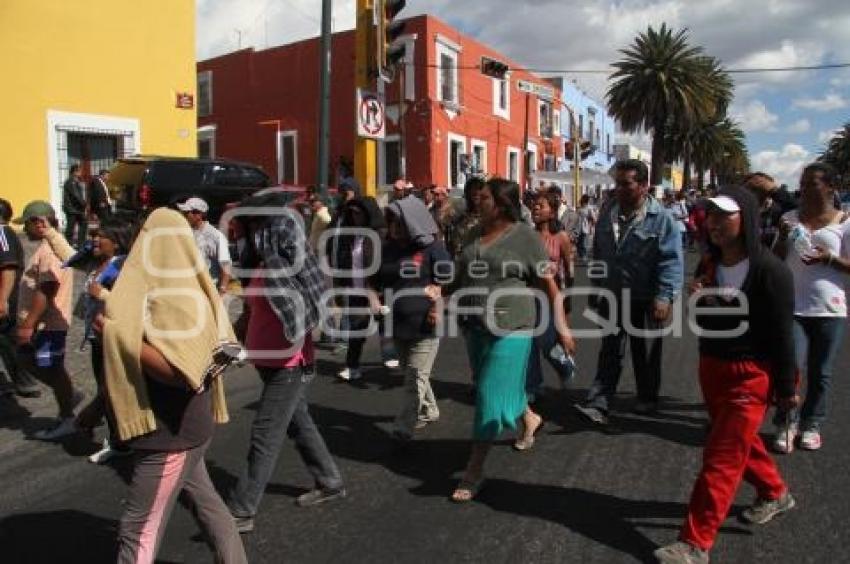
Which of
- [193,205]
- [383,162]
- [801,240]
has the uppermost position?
[383,162]

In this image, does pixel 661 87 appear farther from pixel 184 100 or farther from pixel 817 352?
pixel 817 352

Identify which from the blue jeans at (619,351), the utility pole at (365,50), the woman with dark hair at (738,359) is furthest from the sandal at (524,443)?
the utility pole at (365,50)

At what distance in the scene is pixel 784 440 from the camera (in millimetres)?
5043

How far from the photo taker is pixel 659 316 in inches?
220

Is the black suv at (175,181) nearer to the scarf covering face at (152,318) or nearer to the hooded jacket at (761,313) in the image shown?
the scarf covering face at (152,318)

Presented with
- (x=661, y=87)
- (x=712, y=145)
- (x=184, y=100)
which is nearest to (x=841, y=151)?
(x=712, y=145)

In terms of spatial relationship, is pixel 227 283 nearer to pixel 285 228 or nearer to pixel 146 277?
pixel 285 228

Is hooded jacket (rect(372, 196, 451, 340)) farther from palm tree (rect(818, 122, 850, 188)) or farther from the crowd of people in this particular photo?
palm tree (rect(818, 122, 850, 188))

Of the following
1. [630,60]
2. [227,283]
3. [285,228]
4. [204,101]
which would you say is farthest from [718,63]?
[285,228]

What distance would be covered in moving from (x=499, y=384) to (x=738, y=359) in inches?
51.1

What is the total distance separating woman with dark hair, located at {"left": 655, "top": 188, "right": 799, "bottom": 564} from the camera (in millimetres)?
3479

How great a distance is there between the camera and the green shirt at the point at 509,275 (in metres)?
4.34

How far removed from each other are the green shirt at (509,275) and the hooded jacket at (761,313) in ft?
3.69

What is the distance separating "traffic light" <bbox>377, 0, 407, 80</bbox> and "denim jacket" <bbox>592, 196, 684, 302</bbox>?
5.36 metres
